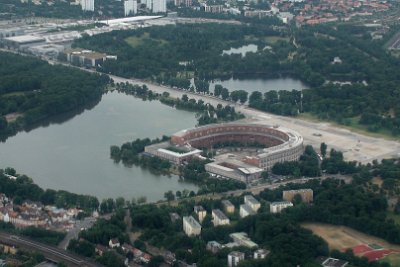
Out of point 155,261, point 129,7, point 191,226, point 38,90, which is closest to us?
point 155,261

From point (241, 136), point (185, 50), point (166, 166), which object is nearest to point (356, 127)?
point (241, 136)

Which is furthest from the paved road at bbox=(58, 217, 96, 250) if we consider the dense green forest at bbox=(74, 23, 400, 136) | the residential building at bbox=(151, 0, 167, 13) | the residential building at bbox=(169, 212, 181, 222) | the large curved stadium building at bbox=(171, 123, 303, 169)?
the residential building at bbox=(151, 0, 167, 13)

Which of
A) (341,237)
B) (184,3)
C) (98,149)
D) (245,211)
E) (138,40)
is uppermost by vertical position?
(184,3)

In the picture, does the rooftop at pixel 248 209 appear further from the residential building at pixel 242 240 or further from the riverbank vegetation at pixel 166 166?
the riverbank vegetation at pixel 166 166

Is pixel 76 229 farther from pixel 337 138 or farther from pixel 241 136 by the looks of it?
pixel 337 138

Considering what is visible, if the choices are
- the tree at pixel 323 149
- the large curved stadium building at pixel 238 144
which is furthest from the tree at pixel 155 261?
the tree at pixel 323 149

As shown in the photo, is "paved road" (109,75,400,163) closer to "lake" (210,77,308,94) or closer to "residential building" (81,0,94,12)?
"lake" (210,77,308,94)
